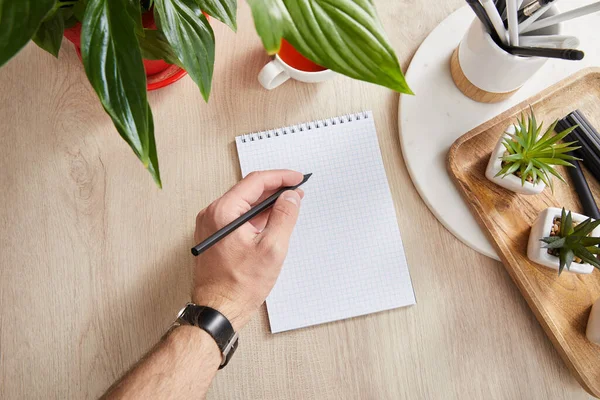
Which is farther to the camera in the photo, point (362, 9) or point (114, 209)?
point (114, 209)

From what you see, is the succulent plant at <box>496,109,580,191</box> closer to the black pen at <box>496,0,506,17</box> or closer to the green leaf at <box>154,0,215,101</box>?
the black pen at <box>496,0,506,17</box>

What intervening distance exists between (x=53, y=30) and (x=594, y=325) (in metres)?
0.75

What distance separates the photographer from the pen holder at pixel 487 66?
64 cm

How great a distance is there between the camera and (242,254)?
676 millimetres

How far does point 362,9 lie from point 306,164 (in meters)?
0.34

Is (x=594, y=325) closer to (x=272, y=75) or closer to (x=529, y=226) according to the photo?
(x=529, y=226)

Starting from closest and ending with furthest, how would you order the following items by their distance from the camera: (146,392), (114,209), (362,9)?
(362,9)
(146,392)
(114,209)

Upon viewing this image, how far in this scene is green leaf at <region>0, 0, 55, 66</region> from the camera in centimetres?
41

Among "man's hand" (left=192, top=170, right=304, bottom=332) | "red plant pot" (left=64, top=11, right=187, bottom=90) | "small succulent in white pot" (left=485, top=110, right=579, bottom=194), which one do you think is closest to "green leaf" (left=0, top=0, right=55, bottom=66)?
"red plant pot" (left=64, top=11, right=187, bottom=90)

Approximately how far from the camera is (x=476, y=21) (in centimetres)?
65

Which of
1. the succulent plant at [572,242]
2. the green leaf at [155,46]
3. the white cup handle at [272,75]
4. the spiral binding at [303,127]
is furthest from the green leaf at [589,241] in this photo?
the green leaf at [155,46]

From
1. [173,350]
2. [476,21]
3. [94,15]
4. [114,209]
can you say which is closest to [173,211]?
[114,209]

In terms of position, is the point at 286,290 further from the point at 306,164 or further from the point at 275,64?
the point at 275,64

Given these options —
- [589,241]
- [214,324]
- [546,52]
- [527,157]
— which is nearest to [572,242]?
[589,241]
